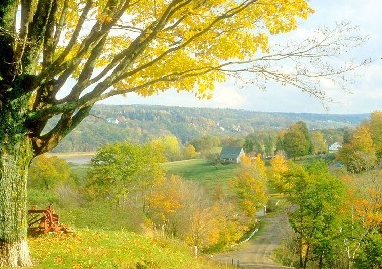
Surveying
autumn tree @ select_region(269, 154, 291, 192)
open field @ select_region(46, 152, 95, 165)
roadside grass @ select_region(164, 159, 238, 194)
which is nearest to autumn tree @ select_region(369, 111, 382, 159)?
autumn tree @ select_region(269, 154, 291, 192)

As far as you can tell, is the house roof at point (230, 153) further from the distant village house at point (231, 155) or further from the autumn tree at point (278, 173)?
the autumn tree at point (278, 173)

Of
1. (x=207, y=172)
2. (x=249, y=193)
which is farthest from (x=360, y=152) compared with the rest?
(x=207, y=172)

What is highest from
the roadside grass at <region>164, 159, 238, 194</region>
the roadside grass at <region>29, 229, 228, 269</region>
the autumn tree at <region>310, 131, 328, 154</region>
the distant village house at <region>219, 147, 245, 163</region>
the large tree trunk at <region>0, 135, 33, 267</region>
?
the large tree trunk at <region>0, 135, 33, 267</region>

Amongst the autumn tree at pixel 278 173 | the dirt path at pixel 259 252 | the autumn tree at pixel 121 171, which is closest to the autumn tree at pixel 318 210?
the dirt path at pixel 259 252

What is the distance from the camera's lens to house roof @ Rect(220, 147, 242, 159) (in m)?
92.6

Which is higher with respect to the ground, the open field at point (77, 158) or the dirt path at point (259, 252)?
the open field at point (77, 158)

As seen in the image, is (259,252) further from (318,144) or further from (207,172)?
(318,144)

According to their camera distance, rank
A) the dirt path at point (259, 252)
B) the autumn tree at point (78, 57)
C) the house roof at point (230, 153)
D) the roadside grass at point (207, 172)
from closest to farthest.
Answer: the autumn tree at point (78, 57)
the dirt path at point (259, 252)
the roadside grass at point (207, 172)
the house roof at point (230, 153)

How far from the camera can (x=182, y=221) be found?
33781 millimetres

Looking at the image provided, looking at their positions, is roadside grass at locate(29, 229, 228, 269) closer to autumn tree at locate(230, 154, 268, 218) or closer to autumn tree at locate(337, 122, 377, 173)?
autumn tree at locate(230, 154, 268, 218)

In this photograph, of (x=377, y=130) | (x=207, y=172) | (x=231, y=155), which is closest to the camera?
(x=377, y=130)

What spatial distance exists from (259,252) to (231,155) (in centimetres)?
5771

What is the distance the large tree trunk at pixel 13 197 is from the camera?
6.48 m

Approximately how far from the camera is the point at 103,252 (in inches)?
323
